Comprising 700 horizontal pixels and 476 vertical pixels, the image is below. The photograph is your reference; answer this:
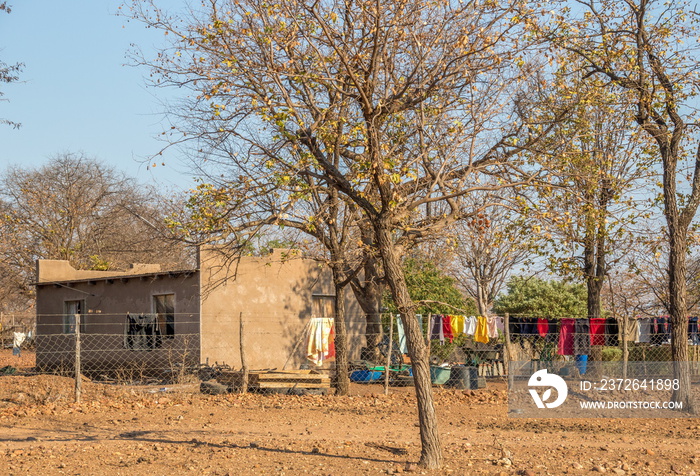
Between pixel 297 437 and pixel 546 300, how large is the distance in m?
22.0

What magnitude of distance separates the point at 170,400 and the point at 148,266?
A: 1097cm

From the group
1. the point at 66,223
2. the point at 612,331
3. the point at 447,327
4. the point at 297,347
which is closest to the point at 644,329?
the point at 612,331

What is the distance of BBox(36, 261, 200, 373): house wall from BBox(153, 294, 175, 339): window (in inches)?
7.1

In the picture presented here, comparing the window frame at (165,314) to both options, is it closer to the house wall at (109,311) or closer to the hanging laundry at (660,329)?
the house wall at (109,311)

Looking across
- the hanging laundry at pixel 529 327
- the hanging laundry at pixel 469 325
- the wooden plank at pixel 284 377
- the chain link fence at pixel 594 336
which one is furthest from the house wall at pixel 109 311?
the chain link fence at pixel 594 336

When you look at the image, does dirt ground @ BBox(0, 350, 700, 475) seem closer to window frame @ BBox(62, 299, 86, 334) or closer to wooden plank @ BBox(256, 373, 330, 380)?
wooden plank @ BBox(256, 373, 330, 380)

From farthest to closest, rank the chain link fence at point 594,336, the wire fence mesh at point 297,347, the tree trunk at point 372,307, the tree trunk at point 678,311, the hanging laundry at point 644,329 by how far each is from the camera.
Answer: the tree trunk at point 372,307 → the hanging laundry at point 644,329 → the chain link fence at point 594,336 → the wire fence mesh at point 297,347 → the tree trunk at point 678,311

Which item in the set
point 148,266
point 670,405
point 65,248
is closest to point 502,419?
point 670,405

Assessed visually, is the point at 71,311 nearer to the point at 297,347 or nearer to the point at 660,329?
the point at 297,347

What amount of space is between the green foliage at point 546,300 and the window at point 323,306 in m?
10.9

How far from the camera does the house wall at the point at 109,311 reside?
63.3 feet

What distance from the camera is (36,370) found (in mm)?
22516

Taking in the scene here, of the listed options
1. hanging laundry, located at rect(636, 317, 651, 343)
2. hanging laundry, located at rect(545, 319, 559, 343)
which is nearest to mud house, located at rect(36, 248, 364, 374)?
hanging laundry, located at rect(545, 319, 559, 343)

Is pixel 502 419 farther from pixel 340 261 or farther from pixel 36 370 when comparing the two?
pixel 36 370
